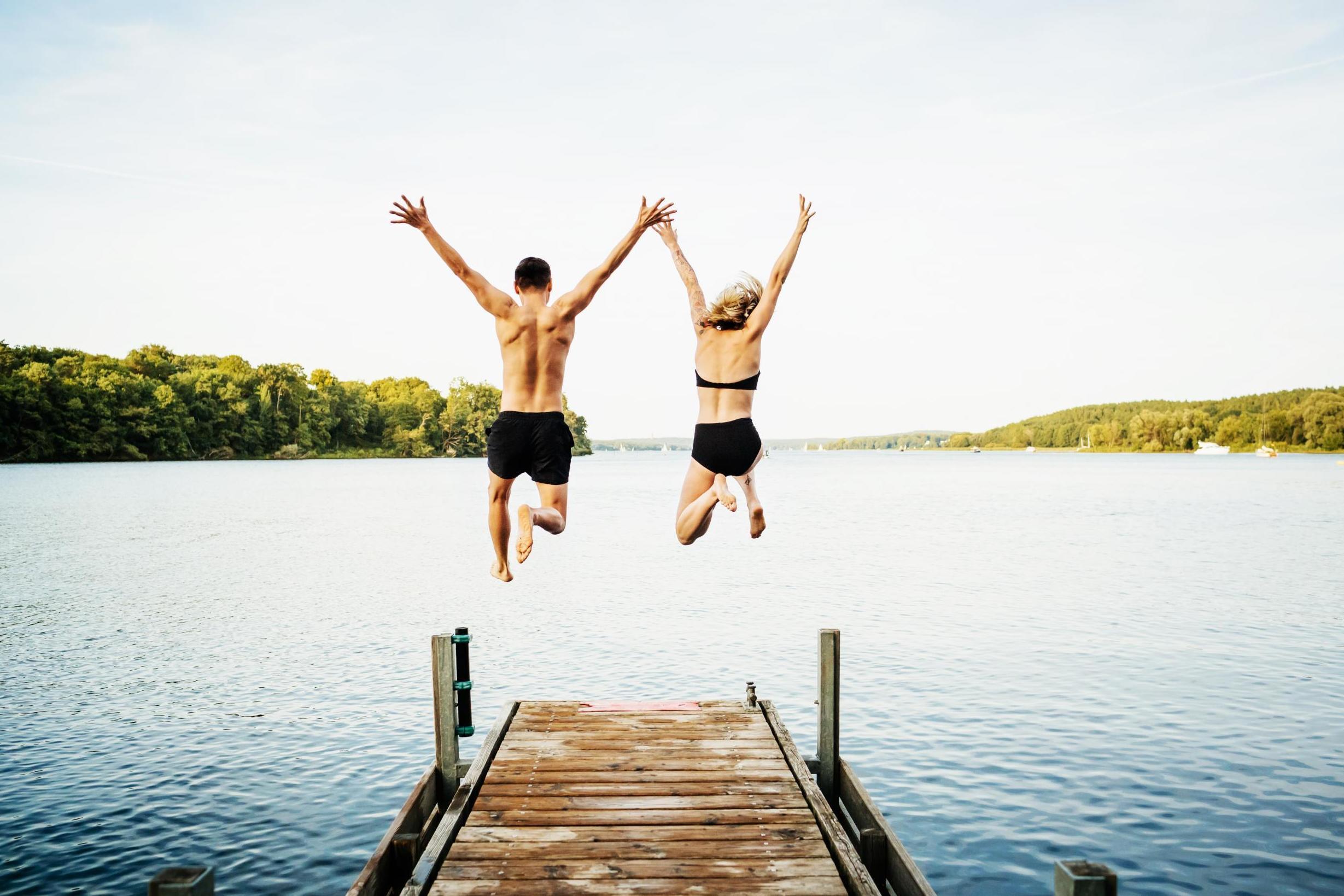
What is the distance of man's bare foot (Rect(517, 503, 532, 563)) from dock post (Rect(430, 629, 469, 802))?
6.11m

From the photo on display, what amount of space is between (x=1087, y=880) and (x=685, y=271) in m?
4.72

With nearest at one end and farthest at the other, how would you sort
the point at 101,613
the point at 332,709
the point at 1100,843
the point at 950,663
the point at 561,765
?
the point at 561,765 → the point at 1100,843 → the point at 332,709 → the point at 950,663 → the point at 101,613

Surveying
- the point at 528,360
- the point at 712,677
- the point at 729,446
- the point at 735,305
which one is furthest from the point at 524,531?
the point at 712,677

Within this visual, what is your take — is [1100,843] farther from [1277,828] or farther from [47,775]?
[47,775]

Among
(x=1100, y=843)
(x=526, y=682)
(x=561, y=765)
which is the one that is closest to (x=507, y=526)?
(x=561, y=765)

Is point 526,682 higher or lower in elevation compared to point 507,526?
lower

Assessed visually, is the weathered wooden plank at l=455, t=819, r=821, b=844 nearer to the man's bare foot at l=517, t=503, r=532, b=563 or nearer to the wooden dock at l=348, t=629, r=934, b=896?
the wooden dock at l=348, t=629, r=934, b=896

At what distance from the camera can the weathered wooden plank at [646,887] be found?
28.3ft

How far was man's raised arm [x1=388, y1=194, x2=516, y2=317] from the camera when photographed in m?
6.81

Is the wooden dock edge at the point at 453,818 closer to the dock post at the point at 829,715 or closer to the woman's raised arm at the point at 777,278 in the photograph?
the dock post at the point at 829,715

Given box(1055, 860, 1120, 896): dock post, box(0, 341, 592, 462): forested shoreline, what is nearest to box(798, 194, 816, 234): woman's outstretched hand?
box(1055, 860, 1120, 896): dock post

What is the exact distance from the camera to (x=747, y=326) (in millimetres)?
7254

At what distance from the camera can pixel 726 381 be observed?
7.48 m

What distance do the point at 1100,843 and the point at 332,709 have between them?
46.1 ft
